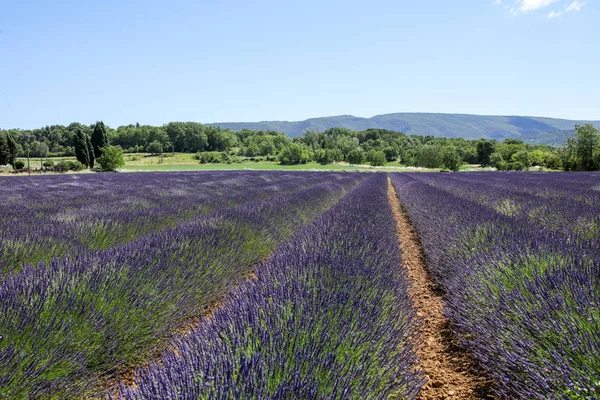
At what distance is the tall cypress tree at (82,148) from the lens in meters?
45.9

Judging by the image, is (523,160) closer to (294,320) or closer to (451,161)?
(451,161)

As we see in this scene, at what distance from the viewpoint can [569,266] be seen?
2514 mm

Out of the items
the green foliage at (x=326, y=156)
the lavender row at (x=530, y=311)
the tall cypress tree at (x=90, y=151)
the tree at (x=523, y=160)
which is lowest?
the tree at (x=523, y=160)

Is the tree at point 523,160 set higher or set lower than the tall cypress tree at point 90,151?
lower

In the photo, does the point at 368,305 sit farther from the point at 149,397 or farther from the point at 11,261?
the point at 11,261


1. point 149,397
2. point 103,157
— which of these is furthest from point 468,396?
point 103,157

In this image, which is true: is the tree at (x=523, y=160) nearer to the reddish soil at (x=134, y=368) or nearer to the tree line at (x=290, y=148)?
the tree line at (x=290, y=148)

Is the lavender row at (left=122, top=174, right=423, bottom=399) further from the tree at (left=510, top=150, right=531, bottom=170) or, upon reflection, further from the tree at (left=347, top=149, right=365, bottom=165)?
the tree at (left=347, top=149, right=365, bottom=165)

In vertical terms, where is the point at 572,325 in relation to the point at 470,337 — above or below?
above

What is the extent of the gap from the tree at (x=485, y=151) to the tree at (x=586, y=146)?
43.9 m

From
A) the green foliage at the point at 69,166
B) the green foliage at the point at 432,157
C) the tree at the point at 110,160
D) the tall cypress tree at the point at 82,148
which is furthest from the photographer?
the green foliage at the point at 432,157

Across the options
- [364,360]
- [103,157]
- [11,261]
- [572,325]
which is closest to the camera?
[364,360]

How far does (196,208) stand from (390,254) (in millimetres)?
4774

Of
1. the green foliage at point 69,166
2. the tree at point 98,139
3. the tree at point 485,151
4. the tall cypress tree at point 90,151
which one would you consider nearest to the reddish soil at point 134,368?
the green foliage at point 69,166
